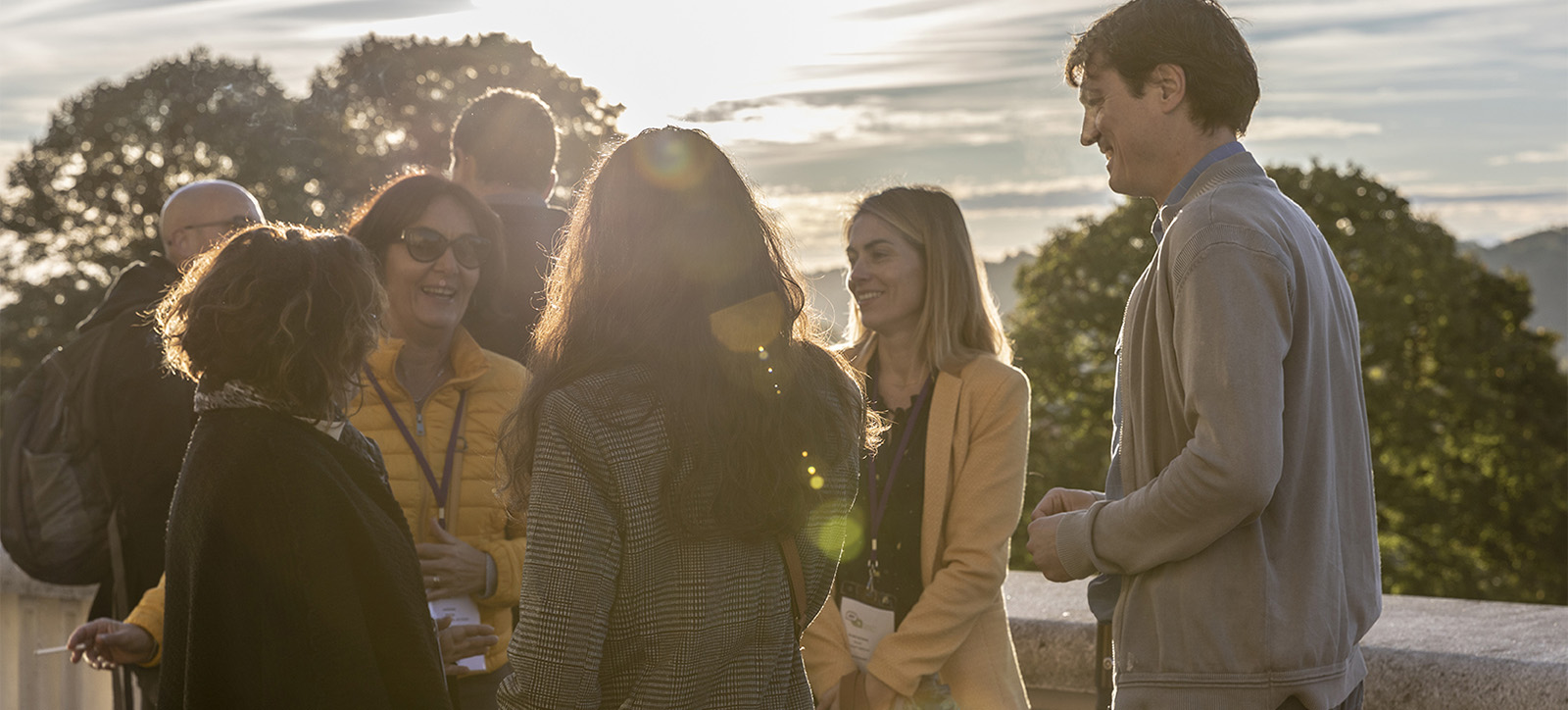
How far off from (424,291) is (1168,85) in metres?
2.12

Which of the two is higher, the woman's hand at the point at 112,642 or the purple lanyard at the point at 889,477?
the purple lanyard at the point at 889,477

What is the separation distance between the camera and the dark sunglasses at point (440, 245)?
3725mm

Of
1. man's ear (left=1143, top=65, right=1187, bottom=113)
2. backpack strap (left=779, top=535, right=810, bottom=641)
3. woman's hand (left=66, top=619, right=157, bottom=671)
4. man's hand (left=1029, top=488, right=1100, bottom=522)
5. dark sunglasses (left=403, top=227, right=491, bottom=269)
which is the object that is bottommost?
woman's hand (left=66, top=619, right=157, bottom=671)

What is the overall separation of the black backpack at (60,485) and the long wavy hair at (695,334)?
7.45 ft

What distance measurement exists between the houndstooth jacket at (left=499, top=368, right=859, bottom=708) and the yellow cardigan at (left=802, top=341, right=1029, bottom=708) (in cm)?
110

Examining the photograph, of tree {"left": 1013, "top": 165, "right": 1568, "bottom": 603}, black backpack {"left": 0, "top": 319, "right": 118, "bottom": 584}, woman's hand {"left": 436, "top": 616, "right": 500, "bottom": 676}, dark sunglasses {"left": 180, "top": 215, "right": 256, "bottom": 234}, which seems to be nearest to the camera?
woman's hand {"left": 436, "top": 616, "right": 500, "bottom": 676}

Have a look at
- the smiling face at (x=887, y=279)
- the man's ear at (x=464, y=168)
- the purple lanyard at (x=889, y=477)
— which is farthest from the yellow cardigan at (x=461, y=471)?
the man's ear at (x=464, y=168)

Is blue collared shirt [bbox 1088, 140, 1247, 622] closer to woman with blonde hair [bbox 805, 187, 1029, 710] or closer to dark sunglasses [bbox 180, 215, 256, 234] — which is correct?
woman with blonde hair [bbox 805, 187, 1029, 710]

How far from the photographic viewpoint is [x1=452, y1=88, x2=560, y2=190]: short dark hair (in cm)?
484

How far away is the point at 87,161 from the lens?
23562 millimetres

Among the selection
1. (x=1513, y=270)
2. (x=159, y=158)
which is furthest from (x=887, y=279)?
(x=159, y=158)

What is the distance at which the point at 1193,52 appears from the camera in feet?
8.05

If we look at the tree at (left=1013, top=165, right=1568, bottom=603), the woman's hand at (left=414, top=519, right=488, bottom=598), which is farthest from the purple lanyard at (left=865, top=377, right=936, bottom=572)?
the tree at (left=1013, top=165, right=1568, bottom=603)

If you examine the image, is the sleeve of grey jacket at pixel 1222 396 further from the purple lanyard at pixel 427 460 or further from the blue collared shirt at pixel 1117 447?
the purple lanyard at pixel 427 460
